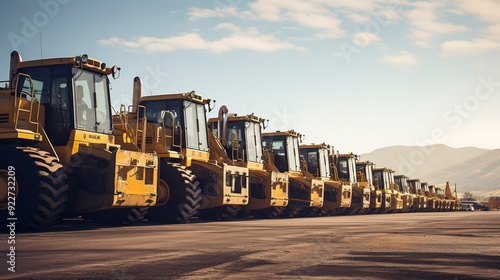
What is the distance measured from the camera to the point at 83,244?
9609 mm

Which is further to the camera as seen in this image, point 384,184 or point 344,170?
point 384,184

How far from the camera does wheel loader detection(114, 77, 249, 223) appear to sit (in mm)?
17516

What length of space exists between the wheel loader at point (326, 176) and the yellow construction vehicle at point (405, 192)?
59.0ft

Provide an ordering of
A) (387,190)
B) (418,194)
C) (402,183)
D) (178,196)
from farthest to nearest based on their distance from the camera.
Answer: (418,194)
(402,183)
(387,190)
(178,196)

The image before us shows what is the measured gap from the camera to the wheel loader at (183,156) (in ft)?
57.5

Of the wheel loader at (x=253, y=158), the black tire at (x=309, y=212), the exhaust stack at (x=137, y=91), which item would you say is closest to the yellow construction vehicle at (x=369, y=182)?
the black tire at (x=309, y=212)

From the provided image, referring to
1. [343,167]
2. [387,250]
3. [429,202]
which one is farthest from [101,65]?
[429,202]

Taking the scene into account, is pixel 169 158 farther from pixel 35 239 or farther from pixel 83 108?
pixel 35 239

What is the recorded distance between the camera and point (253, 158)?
82.7ft

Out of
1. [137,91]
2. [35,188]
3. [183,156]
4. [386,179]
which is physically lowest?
[35,188]

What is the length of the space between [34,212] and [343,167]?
90.7 ft

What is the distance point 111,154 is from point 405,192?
43.2 m

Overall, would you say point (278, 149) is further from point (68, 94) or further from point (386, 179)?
point (386, 179)

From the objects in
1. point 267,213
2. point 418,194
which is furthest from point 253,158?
point 418,194
